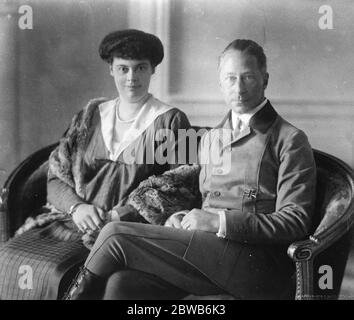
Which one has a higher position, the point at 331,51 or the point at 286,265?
the point at 331,51

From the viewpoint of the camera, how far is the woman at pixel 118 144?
170 cm

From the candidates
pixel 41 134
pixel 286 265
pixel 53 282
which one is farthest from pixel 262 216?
pixel 41 134

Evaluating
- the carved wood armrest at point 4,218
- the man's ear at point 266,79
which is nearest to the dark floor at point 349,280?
the man's ear at point 266,79

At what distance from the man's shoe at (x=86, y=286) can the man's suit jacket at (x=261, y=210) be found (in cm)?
26

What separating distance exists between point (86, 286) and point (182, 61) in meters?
0.75

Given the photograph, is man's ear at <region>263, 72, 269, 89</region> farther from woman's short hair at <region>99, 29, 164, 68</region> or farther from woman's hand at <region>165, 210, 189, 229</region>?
woman's hand at <region>165, 210, 189, 229</region>

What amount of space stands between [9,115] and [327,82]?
1.05 meters

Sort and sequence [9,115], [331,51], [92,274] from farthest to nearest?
1. [9,115]
2. [331,51]
3. [92,274]

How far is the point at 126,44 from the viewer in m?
1.72

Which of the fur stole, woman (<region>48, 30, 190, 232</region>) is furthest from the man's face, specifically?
the fur stole

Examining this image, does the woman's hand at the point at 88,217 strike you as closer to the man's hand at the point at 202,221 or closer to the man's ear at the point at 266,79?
the man's hand at the point at 202,221

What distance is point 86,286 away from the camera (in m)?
1.49
